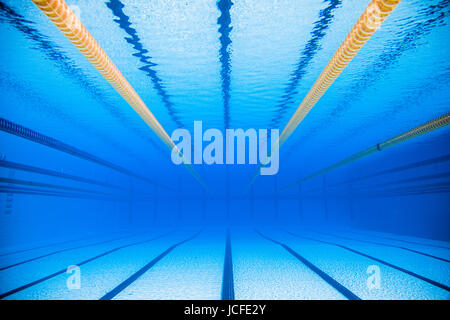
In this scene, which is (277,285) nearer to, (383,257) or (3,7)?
(383,257)

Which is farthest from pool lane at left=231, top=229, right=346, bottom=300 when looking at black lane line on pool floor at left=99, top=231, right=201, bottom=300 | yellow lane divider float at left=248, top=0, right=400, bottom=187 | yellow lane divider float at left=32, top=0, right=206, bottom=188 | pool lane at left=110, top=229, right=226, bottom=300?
yellow lane divider float at left=32, top=0, right=206, bottom=188

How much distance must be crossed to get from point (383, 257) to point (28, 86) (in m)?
5.36

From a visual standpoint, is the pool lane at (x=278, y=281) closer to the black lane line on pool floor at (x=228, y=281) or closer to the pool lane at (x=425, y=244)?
the black lane line on pool floor at (x=228, y=281)

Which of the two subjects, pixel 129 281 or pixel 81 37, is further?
pixel 129 281

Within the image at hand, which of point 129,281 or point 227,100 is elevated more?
point 227,100

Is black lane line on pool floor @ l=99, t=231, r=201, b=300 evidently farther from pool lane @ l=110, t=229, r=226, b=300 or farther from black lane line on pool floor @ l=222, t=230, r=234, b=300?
black lane line on pool floor @ l=222, t=230, r=234, b=300

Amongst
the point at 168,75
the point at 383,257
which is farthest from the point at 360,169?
the point at 168,75

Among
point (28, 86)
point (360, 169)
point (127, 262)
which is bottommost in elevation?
point (127, 262)

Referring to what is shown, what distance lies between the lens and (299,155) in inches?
301

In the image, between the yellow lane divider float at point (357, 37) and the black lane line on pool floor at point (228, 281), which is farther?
the black lane line on pool floor at point (228, 281)

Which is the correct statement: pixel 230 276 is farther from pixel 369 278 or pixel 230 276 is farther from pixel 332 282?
pixel 369 278

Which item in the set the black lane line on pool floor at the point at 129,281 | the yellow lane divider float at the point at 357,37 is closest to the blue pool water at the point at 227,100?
the black lane line on pool floor at the point at 129,281

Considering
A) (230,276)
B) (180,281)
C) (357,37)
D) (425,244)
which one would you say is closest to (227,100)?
(357,37)

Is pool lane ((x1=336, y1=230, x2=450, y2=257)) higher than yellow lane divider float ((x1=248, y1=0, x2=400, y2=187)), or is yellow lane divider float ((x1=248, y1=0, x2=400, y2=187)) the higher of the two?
yellow lane divider float ((x1=248, y1=0, x2=400, y2=187))
